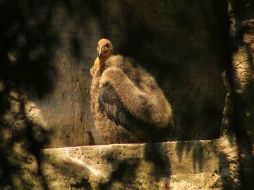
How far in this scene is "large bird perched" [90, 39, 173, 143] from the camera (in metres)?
6.62

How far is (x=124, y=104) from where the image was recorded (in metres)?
6.61

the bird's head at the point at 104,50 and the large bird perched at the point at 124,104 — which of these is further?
the bird's head at the point at 104,50

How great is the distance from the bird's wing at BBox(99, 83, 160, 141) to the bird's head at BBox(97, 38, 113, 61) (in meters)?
0.29

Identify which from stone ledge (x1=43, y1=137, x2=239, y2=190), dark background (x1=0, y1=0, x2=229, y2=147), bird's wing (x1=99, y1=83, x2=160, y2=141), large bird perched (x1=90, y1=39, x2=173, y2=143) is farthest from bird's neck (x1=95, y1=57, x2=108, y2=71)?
stone ledge (x1=43, y1=137, x2=239, y2=190)

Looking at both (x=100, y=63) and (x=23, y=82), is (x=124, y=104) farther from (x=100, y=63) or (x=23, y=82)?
(x=23, y=82)

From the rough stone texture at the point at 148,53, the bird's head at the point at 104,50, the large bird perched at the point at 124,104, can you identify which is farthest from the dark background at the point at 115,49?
the bird's head at the point at 104,50

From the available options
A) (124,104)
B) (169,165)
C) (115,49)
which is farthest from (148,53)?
(169,165)

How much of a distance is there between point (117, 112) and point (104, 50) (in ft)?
1.84

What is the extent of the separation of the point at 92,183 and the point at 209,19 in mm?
1762

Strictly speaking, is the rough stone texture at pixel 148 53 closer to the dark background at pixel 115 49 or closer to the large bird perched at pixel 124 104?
the dark background at pixel 115 49

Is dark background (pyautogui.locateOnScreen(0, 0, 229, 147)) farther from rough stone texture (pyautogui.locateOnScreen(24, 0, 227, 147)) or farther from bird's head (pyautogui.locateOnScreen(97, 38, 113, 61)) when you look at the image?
bird's head (pyautogui.locateOnScreen(97, 38, 113, 61))

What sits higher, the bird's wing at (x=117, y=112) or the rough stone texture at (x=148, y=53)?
the rough stone texture at (x=148, y=53)

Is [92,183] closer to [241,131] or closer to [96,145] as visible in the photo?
[96,145]

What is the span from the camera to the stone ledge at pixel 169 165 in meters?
6.49
